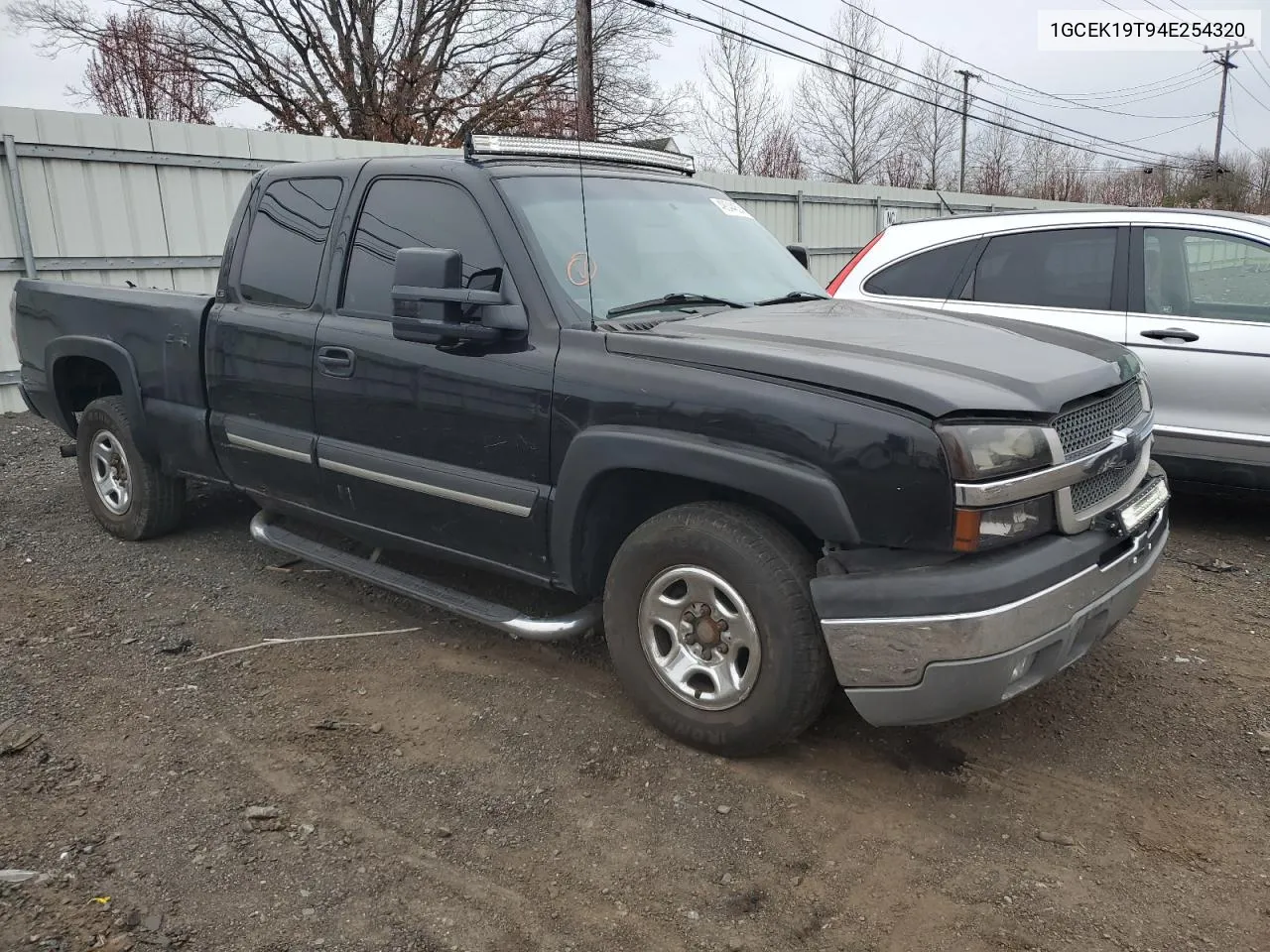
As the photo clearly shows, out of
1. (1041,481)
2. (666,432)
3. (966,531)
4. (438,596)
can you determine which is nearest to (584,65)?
(438,596)

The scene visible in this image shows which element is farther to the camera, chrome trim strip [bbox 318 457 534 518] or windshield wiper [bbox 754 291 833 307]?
windshield wiper [bbox 754 291 833 307]

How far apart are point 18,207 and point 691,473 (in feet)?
26.3

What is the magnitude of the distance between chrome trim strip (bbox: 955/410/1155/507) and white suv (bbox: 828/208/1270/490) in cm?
256

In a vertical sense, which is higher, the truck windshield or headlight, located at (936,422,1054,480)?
the truck windshield

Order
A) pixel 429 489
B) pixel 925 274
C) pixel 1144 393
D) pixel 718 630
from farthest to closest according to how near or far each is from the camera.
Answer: pixel 925 274
pixel 429 489
pixel 1144 393
pixel 718 630

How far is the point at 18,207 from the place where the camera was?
8.45m

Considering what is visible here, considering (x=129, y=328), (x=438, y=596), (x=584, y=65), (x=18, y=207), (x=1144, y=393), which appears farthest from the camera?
(x=584, y=65)

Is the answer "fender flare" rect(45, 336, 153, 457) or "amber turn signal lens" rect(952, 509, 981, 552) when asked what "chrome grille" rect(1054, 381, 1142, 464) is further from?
"fender flare" rect(45, 336, 153, 457)

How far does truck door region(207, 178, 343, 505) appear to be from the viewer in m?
4.28

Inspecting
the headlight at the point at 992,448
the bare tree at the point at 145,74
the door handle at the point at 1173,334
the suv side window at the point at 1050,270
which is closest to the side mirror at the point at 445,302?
the headlight at the point at 992,448

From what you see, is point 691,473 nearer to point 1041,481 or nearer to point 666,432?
point 666,432

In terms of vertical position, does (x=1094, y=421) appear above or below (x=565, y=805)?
above

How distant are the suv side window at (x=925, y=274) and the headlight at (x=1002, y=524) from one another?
11.8ft

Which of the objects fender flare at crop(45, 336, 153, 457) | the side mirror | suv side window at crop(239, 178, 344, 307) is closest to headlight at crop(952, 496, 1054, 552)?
the side mirror
